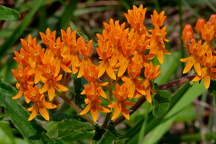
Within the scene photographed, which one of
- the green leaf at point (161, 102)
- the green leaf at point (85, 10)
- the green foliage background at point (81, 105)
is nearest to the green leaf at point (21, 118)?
the green foliage background at point (81, 105)

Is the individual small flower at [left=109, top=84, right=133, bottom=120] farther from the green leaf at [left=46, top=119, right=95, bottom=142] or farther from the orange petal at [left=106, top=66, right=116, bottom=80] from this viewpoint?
the green leaf at [left=46, top=119, right=95, bottom=142]

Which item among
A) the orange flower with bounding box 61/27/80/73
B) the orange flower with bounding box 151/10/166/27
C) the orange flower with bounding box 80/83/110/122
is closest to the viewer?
the orange flower with bounding box 80/83/110/122

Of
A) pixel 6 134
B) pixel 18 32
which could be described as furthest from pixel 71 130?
pixel 18 32

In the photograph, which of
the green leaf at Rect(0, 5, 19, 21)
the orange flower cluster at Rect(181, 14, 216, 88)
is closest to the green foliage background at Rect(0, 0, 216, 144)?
the green leaf at Rect(0, 5, 19, 21)

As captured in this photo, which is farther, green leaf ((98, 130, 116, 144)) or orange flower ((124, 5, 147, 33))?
orange flower ((124, 5, 147, 33))

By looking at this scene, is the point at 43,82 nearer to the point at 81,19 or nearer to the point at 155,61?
the point at 155,61

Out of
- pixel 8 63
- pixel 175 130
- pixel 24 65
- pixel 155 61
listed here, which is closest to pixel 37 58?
pixel 24 65

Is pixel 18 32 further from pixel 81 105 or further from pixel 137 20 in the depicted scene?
pixel 137 20
